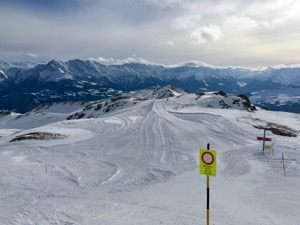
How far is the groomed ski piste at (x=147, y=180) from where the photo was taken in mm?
14812

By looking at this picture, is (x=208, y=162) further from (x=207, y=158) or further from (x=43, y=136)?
(x=43, y=136)

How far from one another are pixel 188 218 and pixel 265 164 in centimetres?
1235

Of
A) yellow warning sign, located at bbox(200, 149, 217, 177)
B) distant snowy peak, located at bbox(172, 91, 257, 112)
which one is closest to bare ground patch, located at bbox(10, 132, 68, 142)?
→ yellow warning sign, located at bbox(200, 149, 217, 177)

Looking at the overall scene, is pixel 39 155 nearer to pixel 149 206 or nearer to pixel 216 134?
pixel 149 206

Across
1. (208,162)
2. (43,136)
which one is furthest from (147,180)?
(43,136)

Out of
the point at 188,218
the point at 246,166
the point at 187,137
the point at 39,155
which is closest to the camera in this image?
the point at 188,218

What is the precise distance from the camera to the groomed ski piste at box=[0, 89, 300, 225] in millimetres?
14812

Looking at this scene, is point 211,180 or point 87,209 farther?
point 211,180

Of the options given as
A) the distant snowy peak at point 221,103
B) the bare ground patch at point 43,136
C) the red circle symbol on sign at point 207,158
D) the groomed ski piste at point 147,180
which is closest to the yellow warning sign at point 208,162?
the red circle symbol on sign at point 207,158

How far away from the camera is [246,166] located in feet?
78.4

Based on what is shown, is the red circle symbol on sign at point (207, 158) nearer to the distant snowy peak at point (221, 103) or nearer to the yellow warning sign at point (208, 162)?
the yellow warning sign at point (208, 162)

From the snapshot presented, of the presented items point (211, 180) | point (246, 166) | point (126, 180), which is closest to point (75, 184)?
point (126, 180)

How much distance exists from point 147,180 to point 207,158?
1048cm

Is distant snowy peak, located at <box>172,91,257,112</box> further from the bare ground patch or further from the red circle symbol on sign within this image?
the red circle symbol on sign
